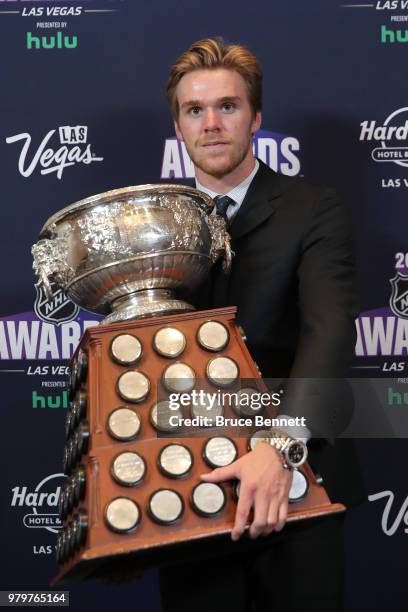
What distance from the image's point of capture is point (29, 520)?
2.68 meters

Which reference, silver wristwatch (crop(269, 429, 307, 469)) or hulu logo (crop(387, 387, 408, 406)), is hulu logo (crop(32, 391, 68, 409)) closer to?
hulu logo (crop(387, 387, 408, 406))

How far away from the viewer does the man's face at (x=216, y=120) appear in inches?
77.5

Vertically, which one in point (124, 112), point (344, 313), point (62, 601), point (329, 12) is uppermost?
point (329, 12)

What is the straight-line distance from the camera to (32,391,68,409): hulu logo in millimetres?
2670

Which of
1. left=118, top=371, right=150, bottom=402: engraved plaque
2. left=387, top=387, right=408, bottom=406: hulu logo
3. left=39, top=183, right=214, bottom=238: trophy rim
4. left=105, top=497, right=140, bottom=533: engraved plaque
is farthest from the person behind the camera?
left=387, top=387, right=408, bottom=406: hulu logo

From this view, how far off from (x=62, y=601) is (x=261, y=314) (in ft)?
4.20

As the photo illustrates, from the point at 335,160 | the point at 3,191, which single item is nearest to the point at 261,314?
the point at 335,160

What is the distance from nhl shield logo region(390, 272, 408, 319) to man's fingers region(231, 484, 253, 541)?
134 centimetres

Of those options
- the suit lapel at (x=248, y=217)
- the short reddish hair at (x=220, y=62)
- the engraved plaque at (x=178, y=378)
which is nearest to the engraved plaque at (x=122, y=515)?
the engraved plaque at (x=178, y=378)

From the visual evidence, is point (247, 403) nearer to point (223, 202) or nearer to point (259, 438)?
point (259, 438)

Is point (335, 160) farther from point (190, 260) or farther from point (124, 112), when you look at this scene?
point (190, 260)

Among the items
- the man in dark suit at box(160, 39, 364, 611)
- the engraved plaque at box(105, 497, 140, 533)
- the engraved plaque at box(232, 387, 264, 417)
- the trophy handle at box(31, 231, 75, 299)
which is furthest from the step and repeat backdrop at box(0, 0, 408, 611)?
the engraved plaque at box(105, 497, 140, 533)

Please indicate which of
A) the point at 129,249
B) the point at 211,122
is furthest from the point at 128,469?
the point at 211,122

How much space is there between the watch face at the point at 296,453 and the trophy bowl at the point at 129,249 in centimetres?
36
